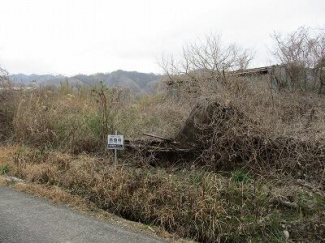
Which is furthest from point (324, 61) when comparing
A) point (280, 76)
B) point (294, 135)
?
point (294, 135)

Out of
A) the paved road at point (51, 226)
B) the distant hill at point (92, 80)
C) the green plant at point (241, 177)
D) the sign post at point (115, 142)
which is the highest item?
the distant hill at point (92, 80)

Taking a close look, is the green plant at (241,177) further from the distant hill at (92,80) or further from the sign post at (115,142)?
the distant hill at (92,80)

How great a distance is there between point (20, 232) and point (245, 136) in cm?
412

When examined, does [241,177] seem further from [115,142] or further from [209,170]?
[115,142]

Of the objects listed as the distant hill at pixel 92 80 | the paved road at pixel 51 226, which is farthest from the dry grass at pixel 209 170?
the distant hill at pixel 92 80

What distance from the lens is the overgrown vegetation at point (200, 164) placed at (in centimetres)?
448

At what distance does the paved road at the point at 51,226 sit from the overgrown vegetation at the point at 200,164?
0.62m

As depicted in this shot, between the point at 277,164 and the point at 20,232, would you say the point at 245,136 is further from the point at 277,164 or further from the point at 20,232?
the point at 20,232

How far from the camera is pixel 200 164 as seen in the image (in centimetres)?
632

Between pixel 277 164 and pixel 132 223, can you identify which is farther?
pixel 277 164

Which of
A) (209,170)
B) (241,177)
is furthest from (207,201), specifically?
(209,170)

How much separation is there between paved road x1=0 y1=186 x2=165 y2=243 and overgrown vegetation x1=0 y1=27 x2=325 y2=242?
0.62 metres

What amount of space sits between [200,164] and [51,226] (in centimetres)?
316

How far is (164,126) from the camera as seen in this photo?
7.92 m
